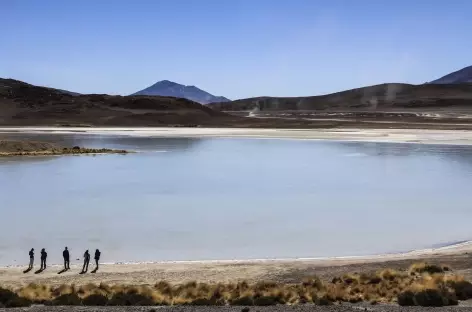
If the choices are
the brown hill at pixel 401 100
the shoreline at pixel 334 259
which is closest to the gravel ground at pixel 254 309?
the shoreline at pixel 334 259

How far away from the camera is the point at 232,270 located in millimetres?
11984

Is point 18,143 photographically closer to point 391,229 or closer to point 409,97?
point 391,229

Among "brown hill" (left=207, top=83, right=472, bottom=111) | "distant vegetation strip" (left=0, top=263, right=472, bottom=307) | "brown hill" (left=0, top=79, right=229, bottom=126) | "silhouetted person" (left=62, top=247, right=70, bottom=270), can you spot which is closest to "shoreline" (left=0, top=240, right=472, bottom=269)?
"silhouetted person" (left=62, top=247, right=70, bottom=270)

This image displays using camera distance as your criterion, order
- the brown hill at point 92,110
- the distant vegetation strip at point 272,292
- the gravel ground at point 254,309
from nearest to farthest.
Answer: the gravel ground at point 254,309 < the distant vegetation strip at point 272,292 < the brown hill at point 92,110

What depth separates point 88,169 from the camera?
100 ft

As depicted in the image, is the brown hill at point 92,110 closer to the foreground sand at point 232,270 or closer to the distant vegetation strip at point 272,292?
the foreground sand at point 232,270

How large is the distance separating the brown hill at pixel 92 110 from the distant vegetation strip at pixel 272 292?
82.7m

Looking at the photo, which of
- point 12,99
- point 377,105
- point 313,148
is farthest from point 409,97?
point 313,148

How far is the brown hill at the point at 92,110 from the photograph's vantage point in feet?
317

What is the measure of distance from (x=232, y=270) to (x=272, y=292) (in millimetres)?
2164

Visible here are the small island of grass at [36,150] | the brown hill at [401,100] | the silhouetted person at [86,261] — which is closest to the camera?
the silhouetted person at [86,261]

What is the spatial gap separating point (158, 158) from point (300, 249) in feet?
75.7

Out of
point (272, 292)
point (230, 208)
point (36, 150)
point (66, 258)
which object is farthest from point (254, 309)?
point (36, 150)

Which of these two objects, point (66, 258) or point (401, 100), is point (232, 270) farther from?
point (401, 100)
